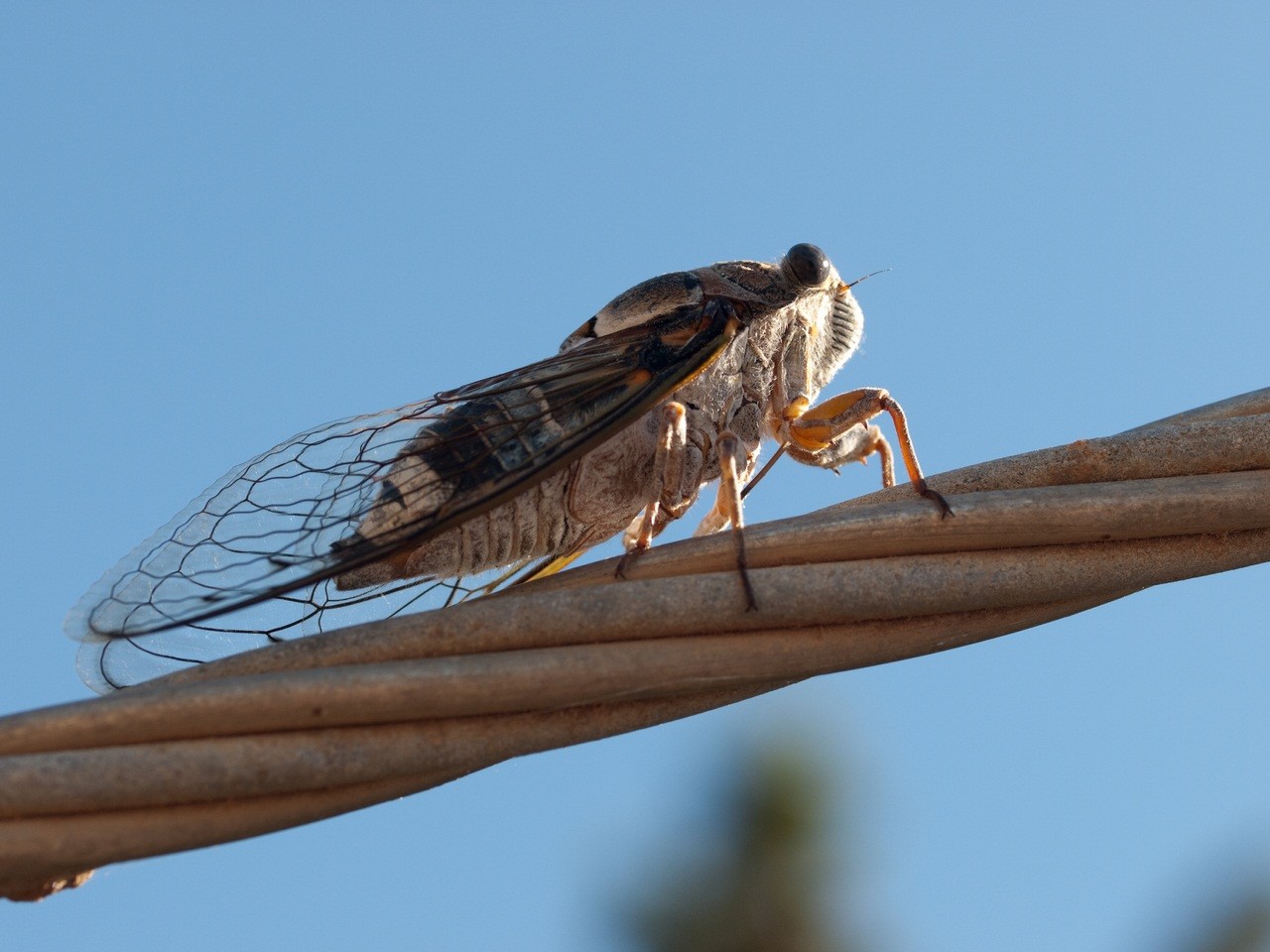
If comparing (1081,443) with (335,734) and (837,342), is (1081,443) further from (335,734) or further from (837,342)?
(837,342)

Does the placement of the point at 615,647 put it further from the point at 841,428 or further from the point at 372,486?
the point at 841,428

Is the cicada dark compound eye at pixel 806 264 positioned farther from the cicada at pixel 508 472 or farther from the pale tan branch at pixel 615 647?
the pale tan branch at pixel 615 647

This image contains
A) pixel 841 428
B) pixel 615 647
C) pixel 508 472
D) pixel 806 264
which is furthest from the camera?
pixel 806 264

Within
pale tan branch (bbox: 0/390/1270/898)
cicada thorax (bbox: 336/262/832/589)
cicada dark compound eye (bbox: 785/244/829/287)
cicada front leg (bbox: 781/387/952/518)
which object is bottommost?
pale tan branch (bbox: 0/390/1270/898)

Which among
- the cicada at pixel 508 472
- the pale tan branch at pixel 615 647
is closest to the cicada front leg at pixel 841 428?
the cicada at pixel 508 472

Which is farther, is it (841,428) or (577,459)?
(841,428)

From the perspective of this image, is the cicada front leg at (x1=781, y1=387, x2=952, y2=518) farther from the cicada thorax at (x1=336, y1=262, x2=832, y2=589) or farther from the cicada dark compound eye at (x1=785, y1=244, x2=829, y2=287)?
the cicada dark compound eye at (x1=785, y1=244, x2=829, y2=287)

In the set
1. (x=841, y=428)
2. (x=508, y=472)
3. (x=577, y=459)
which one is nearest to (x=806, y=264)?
(x=841, y=428)

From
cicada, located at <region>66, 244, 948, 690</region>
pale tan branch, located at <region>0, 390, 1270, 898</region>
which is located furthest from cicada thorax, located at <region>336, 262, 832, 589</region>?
pale tan branch, located at <region>0, 390, 1270, 898</region>
